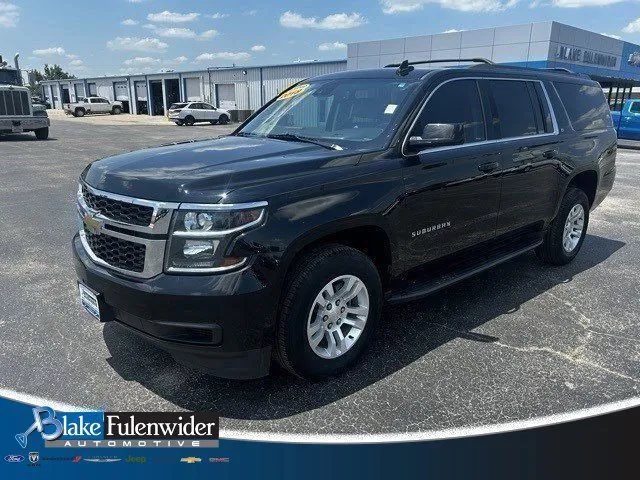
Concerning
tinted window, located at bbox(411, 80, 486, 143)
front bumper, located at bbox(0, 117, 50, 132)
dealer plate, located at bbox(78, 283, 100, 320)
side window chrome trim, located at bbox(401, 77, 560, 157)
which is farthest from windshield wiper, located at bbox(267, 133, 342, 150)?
front bumper, located at bbox(0, 117, 50, 132)

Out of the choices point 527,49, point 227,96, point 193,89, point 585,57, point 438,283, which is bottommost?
point 438,283

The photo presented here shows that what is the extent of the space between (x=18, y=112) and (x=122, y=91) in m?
48.7

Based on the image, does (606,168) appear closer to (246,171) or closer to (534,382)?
(534,382)

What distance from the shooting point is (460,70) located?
422 cm

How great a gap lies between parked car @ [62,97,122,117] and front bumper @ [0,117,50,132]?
34183mm

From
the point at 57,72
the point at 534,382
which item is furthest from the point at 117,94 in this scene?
the point at 534,382

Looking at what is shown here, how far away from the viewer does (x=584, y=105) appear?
5801 mm

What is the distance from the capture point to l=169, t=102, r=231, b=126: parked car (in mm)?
39125

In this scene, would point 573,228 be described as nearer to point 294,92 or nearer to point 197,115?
point 294,92

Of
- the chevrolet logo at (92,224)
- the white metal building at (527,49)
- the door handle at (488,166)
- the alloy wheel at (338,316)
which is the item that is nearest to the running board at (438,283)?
the alloy wheel at (338,316)

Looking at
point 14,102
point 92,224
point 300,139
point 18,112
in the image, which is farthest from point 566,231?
point 18,112

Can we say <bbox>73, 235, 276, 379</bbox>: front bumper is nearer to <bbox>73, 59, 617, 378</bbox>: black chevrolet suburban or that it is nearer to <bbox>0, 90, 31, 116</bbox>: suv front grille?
<bbox>73, 59, 617, 378</bbox>: black chevrolet suburban

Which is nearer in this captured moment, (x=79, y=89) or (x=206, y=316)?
(x=206, y=316)

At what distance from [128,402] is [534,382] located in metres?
2.59
